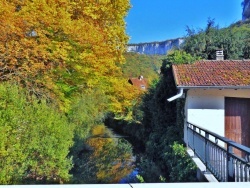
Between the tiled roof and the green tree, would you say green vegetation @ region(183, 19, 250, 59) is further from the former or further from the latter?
the green tree

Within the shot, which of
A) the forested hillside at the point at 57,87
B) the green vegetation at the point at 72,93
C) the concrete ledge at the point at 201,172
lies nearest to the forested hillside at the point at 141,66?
the green vegetation at the point at 72,93

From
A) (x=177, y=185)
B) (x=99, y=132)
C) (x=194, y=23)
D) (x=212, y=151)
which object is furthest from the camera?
(x=99, y=132)

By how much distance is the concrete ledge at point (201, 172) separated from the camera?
6859mm

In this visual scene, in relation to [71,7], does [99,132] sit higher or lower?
lower

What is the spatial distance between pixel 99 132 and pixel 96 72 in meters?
15.7

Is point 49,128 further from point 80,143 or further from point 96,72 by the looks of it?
point 80,143

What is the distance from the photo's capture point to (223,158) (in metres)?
5.98

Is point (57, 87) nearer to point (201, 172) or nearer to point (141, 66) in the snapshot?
point (201, 172)

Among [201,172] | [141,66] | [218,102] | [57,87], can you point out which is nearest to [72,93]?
[57,87]

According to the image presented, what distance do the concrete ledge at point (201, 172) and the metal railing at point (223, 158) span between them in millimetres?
98

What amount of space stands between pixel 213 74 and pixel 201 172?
16.5 feet

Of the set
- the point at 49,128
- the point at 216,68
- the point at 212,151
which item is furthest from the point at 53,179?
the point at 216,68

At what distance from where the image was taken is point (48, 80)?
47.5 ft

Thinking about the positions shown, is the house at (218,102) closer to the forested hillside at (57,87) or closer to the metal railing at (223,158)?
the metal railing at (223,158)
